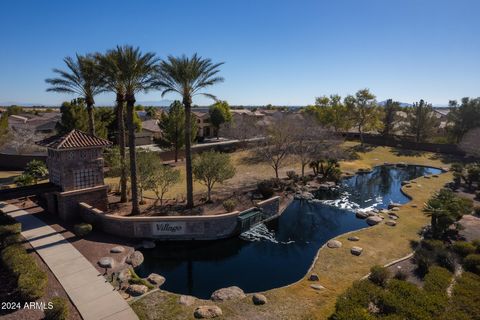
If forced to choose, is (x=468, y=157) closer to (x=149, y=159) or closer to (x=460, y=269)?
(x=460, y=269)

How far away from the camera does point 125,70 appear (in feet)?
73.0

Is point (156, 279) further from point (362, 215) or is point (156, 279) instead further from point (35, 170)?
point (35, 170)

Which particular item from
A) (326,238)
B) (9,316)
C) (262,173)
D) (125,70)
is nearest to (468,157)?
(262,173)

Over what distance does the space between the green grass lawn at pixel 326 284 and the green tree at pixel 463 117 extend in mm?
33758

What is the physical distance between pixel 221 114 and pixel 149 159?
4379 centimetres

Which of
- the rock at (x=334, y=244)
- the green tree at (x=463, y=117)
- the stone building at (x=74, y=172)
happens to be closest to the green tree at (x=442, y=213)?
the rock at (x=334, y=244)

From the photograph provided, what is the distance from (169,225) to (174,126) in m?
22.9

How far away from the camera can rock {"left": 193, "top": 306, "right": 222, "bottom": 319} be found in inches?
520

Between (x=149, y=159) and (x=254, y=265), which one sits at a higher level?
(x=149, y=159)

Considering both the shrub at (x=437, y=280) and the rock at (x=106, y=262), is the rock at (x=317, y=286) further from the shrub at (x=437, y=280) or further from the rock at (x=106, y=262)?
the rock at (x=106, y=262)

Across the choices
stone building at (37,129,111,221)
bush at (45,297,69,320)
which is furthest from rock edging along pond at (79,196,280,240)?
bush at (45,297,69,320)

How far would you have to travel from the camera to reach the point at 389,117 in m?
66.2

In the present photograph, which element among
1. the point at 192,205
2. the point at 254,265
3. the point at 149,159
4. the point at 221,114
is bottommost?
the point at 254,265

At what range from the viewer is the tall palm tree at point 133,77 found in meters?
22.2
